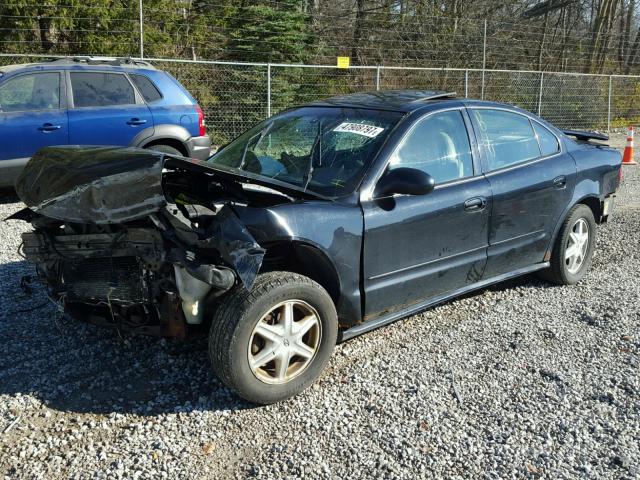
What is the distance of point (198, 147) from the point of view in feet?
27.9

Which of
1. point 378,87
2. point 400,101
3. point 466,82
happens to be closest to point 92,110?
point 400,101

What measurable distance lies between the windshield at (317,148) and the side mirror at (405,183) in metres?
0.16

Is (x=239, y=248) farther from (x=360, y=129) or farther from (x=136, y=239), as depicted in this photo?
(x=360, y=129)

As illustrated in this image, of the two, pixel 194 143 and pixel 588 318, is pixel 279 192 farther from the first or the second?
pixel 194 143

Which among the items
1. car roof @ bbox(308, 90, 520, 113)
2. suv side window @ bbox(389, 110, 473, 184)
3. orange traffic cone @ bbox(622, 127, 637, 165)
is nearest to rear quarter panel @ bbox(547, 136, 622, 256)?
car roof @ bbox(308, 90, 520, 113)

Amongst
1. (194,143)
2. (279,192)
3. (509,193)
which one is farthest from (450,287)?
(194,143)

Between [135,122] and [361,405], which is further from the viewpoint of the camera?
[135,122]

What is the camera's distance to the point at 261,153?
4363mm

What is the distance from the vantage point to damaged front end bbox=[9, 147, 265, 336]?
3035 mm

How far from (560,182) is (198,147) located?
525 cm

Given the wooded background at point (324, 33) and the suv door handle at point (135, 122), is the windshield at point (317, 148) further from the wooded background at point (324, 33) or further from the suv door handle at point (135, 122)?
the wooded background at point (324, 33)

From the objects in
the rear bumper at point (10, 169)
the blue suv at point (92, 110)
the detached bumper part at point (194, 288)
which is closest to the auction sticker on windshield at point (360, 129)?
the detached bumper part at point (194, 288)

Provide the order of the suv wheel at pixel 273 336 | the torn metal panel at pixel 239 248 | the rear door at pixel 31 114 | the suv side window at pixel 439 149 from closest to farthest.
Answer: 1. the torn metal panel at pixel 239 248
2. the suv wheel at pixel 273 336
3. the suv side window at pixel 439 149
4. the rear door at pixel 31 114

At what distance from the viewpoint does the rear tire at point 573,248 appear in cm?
502
